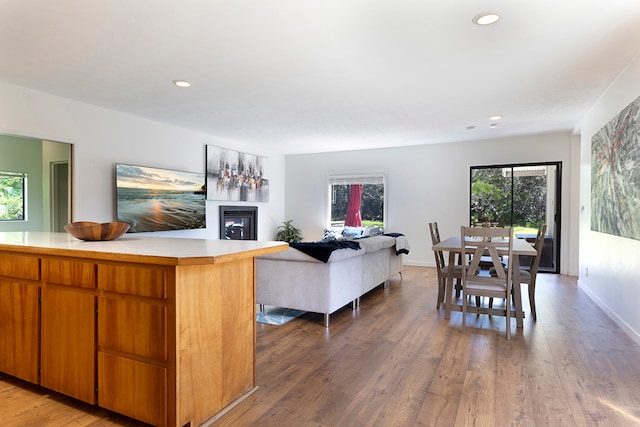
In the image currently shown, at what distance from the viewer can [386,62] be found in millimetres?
3229

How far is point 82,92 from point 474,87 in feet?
14.0

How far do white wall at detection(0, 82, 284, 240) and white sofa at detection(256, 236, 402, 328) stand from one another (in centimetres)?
256

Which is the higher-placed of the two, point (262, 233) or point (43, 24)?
point (43, 24)

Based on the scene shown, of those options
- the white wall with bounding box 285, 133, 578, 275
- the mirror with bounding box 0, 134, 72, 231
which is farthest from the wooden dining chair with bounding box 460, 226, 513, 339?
the mirror with bounding box 0, 134, 72, 231

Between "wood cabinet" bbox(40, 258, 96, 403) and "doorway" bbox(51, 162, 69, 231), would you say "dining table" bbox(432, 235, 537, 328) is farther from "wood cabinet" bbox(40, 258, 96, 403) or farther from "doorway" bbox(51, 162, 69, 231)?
"doorway" bbox(51, 162, 69, 231)

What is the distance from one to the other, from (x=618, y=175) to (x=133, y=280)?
13.5 feet

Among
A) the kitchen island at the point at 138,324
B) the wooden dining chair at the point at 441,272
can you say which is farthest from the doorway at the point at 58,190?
the wooden dining chair at the point at 441,272

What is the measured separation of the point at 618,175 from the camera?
3445 millimetres

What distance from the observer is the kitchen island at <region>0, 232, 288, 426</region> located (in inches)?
68.3

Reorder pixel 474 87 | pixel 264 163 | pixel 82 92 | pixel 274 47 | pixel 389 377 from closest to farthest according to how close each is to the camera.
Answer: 1. pixel 389 377
2. pixel 274 47
3. pixel 474 87
4. pixel 82 92
5. pixel 264 163

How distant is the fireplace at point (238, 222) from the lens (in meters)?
6.86

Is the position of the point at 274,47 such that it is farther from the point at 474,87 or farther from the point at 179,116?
the point at 179,116

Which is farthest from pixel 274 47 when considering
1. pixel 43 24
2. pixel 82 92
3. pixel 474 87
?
pixel 82 92

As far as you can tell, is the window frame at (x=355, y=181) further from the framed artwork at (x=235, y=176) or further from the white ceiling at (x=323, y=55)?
the white ceiling at (x=323, y=55)
